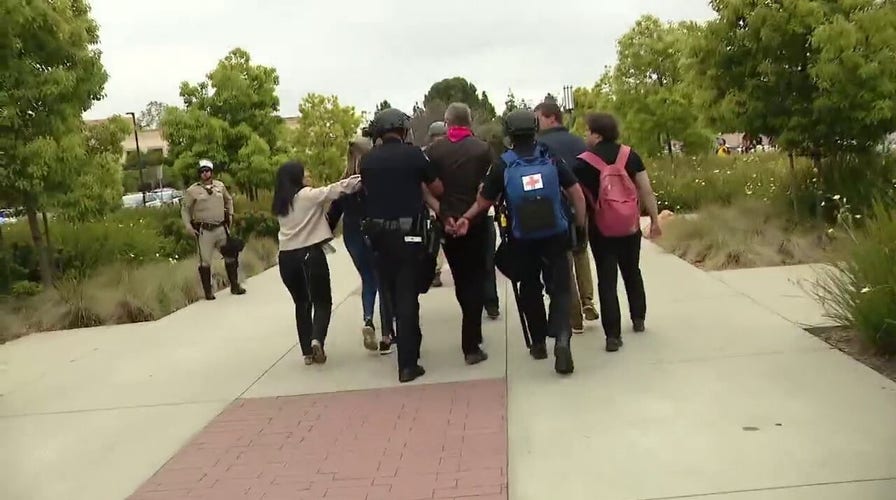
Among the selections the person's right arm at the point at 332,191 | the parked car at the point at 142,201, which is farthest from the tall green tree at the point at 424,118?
the person's right arm at the point at 332,191

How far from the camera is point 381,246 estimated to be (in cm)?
647

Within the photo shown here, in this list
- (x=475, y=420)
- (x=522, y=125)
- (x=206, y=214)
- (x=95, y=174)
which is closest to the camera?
(x=475, y=420)

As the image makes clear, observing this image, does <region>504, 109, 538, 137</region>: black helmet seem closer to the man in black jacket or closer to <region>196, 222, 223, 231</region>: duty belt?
the man in black jacket

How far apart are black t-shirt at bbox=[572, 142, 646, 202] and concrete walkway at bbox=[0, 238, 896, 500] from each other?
1.26m

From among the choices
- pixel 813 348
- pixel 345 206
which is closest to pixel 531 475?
pixel 813 348

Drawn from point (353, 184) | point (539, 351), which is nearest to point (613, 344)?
point (539, 351)

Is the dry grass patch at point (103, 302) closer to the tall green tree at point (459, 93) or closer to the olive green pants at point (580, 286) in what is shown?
the olive green pants at point (580, 286)

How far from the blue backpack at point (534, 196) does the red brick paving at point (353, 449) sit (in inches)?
44.6

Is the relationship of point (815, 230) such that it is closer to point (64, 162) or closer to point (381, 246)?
point (381, 246)

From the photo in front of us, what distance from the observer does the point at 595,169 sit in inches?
269

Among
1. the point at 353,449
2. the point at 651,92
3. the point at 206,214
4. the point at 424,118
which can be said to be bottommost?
the point at 353,449

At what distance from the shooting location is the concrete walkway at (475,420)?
4.45 meters

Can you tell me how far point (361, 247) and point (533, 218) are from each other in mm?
2112

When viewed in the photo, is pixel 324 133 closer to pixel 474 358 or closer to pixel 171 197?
pixel 171 197
